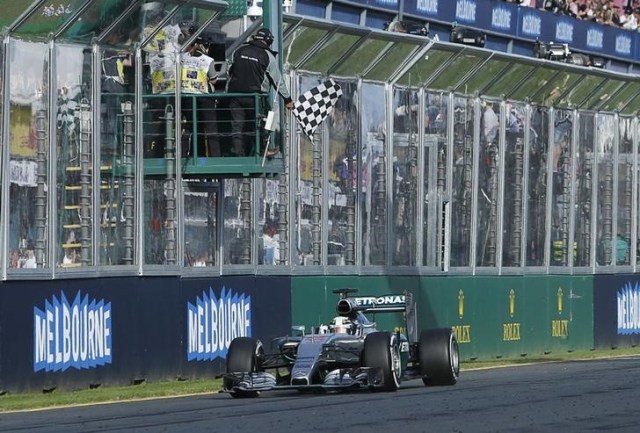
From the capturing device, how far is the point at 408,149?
1036 inches

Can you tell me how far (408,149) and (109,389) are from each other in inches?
341

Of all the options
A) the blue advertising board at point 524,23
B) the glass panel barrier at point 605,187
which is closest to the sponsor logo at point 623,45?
the blue advertising board at point 524,23

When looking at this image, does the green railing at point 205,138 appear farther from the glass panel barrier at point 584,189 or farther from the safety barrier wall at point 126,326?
the glass panel barrier at point 584,189

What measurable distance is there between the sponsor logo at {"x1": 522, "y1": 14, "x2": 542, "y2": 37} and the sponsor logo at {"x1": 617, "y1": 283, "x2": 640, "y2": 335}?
28.0ft

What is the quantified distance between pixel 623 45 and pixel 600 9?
188cm

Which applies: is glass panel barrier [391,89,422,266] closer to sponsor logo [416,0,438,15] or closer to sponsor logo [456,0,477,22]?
sponsor logo [416,0,438,15]

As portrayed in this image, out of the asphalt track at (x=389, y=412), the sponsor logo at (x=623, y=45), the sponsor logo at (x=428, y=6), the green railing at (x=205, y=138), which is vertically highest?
the sponsor logo at (x=623, y=45)

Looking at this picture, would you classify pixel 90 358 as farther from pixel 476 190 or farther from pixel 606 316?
pixel 606 316

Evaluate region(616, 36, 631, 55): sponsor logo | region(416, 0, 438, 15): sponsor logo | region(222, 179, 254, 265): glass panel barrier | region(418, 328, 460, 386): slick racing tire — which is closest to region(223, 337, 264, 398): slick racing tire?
region(418, 328, 460, 386): slick racing tire

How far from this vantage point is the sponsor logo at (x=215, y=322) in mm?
21219

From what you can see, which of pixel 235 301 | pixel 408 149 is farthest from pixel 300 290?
pixel 408 149

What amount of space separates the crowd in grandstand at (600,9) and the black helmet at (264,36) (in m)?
19.5

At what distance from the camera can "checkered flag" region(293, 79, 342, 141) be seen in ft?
73.6

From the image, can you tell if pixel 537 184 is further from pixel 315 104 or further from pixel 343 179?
pixel 315 104
